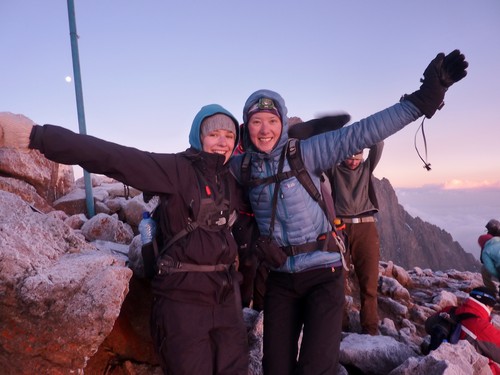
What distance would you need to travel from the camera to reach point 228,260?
137 inches

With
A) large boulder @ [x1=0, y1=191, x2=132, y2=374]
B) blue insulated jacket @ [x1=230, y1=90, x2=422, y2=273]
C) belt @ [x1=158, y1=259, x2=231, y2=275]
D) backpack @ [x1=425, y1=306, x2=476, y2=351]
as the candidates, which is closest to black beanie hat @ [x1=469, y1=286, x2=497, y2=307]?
backpack @ [x1=425, y1=306, x2=476, y2=351]

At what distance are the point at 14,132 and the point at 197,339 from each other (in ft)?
8.09

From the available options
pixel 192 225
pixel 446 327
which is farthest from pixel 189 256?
pixel 446 327

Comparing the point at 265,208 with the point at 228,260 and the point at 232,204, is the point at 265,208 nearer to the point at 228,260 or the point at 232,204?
the point at 232,204

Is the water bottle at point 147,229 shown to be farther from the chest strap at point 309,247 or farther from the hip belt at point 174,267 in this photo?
the chest strap at point 309,247

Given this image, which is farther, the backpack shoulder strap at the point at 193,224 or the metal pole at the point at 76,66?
the metal pole at the point at 76,66

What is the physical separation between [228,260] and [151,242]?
87 centimetres

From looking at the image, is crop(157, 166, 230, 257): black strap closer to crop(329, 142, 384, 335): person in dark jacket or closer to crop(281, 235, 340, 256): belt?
crop(281, 235, 340, 256): belt

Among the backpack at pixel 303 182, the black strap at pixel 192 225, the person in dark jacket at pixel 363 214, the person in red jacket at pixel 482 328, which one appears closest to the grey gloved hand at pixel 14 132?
the black strap at pixel 192 225

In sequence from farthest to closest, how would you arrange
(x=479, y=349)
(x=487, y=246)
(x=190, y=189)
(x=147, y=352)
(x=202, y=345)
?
(x=487, y=246), (x=479, y=349), (x=147, y=352), (x=190, y=189), (x=202, y=345)

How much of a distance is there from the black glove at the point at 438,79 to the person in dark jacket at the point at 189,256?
2205 millimetres

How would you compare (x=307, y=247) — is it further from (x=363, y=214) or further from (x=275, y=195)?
(x=363, y=214)

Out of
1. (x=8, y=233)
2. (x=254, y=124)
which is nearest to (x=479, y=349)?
(x=254, y=124)

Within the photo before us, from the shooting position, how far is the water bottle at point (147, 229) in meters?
3.50
